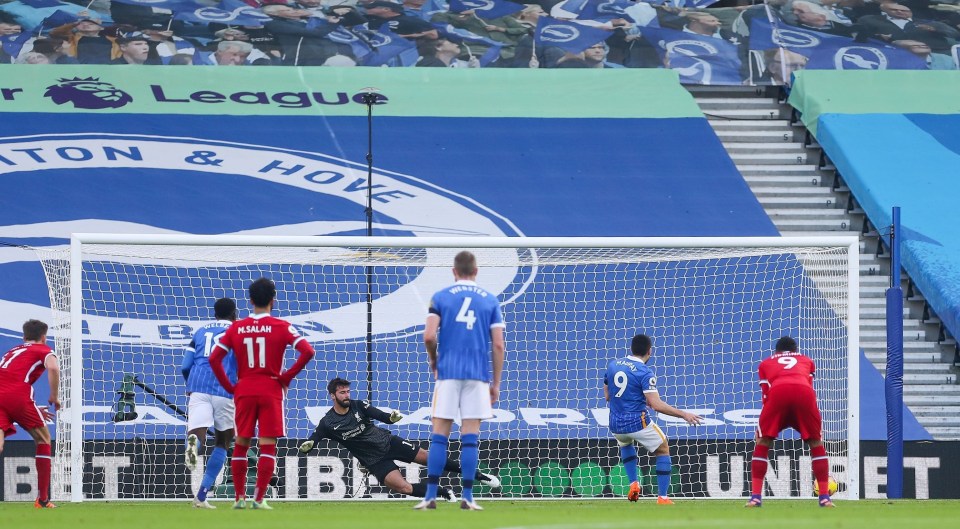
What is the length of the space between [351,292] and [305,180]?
305 centimetres

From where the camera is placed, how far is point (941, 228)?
706 inches

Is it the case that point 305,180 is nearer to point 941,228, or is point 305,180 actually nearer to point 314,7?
point 314,7

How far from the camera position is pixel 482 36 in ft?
69.5

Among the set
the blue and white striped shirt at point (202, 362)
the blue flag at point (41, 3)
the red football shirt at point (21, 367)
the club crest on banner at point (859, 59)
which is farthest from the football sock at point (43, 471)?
the club crest on banner at point (859, 59)

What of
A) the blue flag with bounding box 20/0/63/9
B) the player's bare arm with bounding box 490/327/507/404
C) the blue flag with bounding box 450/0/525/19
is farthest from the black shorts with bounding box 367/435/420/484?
the blue flag with bounding box 20/0/63/9

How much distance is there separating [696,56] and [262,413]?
13561mm

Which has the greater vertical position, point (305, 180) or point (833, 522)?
point (305, 180)

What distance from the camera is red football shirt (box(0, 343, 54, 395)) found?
428 inches

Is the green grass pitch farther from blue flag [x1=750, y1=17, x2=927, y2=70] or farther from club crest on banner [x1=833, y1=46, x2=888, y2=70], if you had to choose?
club crest on banner [x1=833, y1=46, x2=888, y2=70]

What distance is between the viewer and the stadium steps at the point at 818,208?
53.3 ft

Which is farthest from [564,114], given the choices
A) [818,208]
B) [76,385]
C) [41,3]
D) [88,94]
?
[76,385]

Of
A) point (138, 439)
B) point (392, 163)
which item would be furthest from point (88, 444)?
point (392, 163)

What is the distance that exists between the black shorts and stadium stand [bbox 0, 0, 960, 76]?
383 inches

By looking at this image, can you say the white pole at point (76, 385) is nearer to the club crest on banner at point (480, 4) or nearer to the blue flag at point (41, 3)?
the blue flag at point (41, 3)
